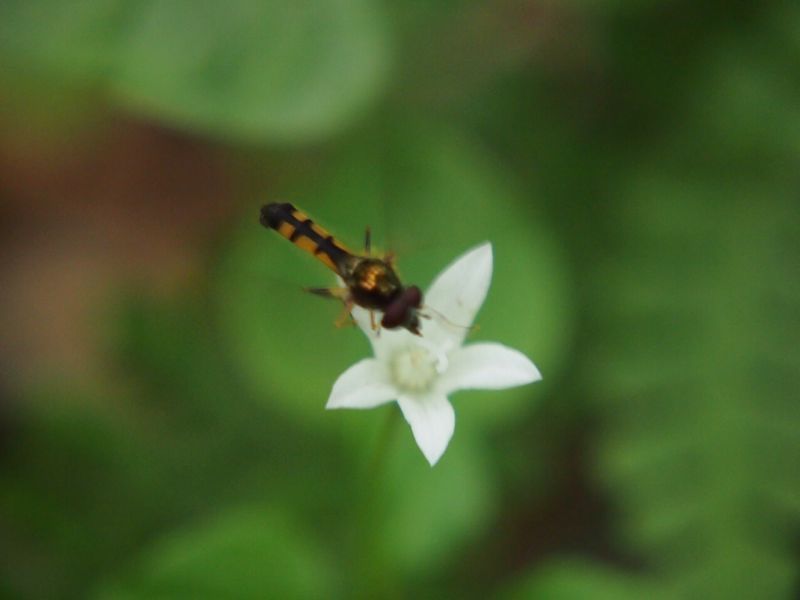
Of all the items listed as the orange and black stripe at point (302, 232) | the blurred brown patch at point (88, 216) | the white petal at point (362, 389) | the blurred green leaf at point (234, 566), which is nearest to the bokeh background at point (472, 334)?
the blurred green leaf at point (234, 566)

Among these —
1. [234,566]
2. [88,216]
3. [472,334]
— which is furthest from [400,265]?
[88,216]

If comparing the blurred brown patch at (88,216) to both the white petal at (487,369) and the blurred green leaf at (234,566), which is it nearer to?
the blurred green leaf at (234,566)

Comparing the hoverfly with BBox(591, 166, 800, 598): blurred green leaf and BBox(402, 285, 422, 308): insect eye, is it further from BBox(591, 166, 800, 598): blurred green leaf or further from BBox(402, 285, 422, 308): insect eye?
BBox(591, 166, 800, 598): blurred green leaf

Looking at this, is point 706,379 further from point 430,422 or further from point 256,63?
point 256,63

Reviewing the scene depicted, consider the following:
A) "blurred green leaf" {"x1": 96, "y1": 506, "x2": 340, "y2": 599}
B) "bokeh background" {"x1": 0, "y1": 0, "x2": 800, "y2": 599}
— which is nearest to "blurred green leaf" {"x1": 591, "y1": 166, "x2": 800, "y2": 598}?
"bokeh background" {"x1": 0, "y1": 0, "x2": 800, "y2": 599}

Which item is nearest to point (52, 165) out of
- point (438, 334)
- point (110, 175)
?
point (110, 175)
